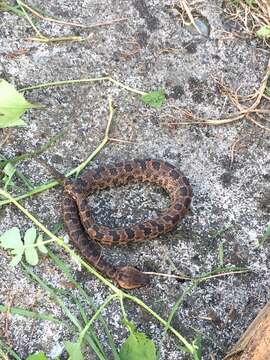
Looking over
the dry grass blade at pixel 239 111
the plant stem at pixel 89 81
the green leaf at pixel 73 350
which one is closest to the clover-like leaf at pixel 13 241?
the green leaf at pixel 73 350

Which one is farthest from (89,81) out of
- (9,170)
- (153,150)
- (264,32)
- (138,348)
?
(138,348)

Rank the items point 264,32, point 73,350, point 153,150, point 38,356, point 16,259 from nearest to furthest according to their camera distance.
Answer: point 73,350
point 38,356
point 16,259
point 153,150
point 264,32

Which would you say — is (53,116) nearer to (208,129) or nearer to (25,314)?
(208,129)

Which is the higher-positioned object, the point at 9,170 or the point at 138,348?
the point at 9,170

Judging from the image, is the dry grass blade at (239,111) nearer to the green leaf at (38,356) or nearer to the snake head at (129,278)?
the snake head at (129,278)

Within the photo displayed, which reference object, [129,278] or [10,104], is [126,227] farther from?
[10,104]

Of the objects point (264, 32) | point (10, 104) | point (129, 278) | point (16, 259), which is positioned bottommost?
point (129, 278)

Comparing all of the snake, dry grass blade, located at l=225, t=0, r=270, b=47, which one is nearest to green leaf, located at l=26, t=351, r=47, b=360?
the snake

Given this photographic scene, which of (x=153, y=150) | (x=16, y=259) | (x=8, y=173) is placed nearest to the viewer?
(x=16, y=259)
